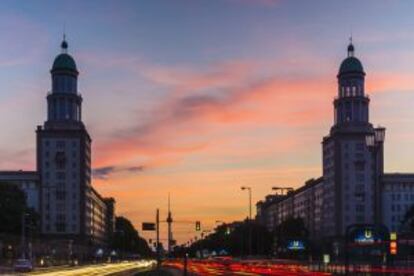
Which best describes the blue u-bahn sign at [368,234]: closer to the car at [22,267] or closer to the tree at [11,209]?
the car at [22,267]

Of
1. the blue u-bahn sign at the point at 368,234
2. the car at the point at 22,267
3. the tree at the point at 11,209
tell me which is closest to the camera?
the blue u-bahn sign at the point at 368,234

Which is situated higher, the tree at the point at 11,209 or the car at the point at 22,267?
the tree at the point at 11,209

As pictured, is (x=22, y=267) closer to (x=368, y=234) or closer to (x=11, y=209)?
(x=368, y=234)

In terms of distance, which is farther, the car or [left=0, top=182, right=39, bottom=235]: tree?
[left=0, top=182, right=39, bottom=235]: tree

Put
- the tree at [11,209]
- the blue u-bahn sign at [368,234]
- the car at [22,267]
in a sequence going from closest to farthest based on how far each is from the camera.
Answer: the blue u-bahn sign at [368,234] → the car at [22,267] → the tree at [11,209]

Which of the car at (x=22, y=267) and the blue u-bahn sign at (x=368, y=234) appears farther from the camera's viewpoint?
the car at (x=22, y=267)

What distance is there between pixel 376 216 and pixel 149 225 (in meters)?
59.6

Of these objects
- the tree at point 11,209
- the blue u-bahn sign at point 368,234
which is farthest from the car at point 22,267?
the tree at point 11,209

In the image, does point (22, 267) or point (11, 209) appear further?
point (11, 209)

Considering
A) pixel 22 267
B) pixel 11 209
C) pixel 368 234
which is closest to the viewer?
pixel 368 234

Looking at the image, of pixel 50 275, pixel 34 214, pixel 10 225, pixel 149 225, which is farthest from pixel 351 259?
pixel 34 214

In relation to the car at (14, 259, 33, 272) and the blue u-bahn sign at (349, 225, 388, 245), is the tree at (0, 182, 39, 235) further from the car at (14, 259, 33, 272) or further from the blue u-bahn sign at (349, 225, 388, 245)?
the blue u-bahn sign at (349, 225, 388, 245)

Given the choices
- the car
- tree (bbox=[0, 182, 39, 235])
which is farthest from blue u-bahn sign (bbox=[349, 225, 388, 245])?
tree (bbox=[0, 182, 39, 235])

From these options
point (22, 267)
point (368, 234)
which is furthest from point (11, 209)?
point (368, 234)
